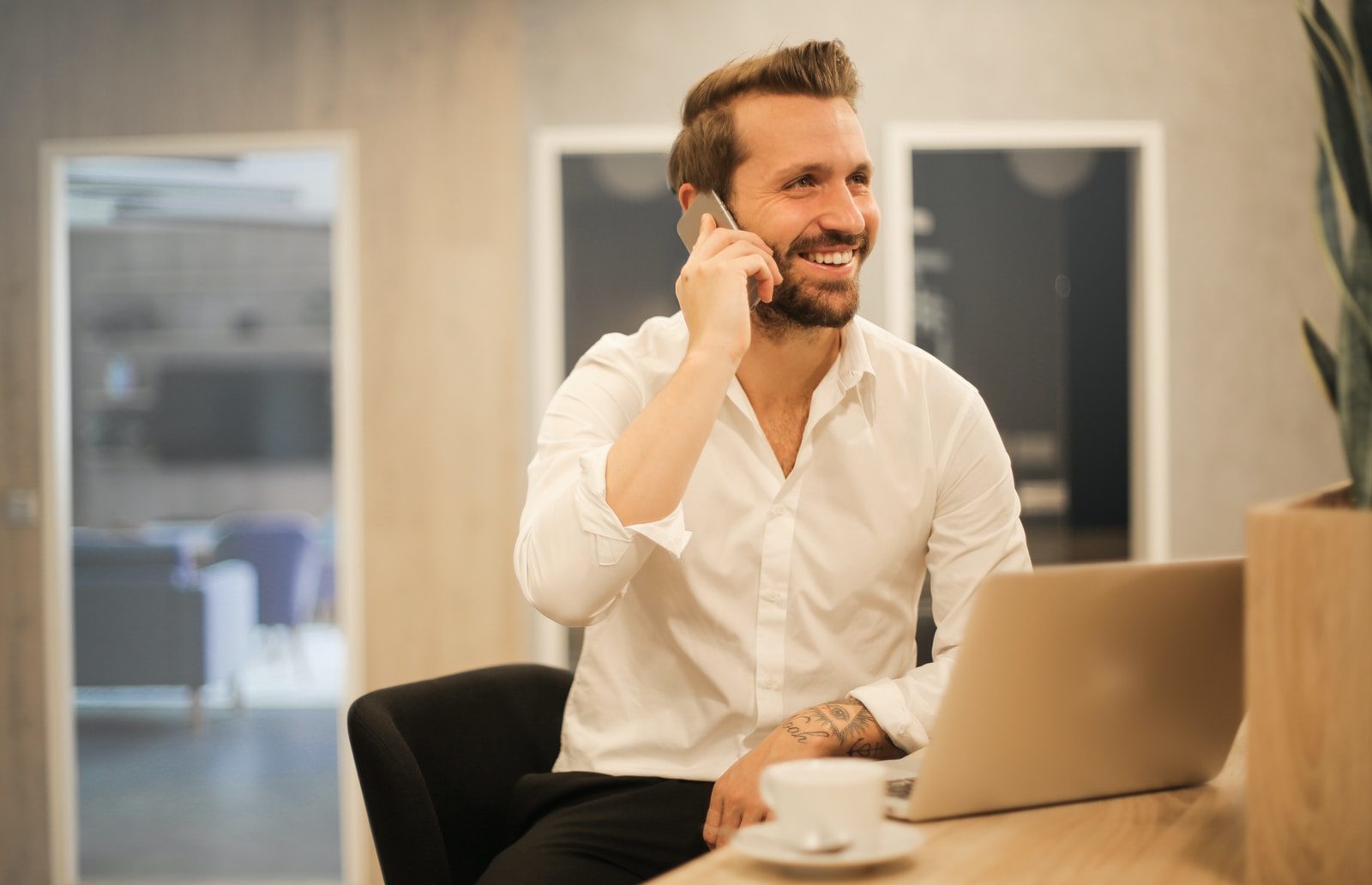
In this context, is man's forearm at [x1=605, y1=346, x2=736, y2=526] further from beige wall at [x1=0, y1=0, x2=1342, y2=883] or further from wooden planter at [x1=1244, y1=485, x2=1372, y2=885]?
beige wall at [x1=0, y1=0, x2=1342, y2=883]

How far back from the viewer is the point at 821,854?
2.75 feet

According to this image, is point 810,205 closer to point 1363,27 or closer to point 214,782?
point 1363,27

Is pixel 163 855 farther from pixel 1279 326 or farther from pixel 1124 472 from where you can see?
pixel 1279 326

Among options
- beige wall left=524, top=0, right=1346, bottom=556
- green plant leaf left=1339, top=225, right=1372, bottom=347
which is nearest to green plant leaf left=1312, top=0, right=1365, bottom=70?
green plant leaf left=1339, top=225, right=1372, bottom=347

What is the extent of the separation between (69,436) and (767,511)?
3382mm

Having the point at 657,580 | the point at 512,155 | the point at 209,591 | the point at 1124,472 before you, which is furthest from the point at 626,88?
the point at 209,591

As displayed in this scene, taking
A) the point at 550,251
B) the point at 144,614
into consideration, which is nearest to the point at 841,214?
the point at 550,251

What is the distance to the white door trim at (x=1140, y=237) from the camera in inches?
151

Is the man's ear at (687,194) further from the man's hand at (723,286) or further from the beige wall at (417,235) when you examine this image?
the beige wall at (417,235)

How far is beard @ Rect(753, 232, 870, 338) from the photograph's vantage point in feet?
5.39

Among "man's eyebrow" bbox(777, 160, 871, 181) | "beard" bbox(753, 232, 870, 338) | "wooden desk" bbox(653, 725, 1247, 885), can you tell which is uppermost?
"man's eyebrow" bbox(777, 160, 871, 181)

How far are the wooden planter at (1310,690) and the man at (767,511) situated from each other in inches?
24.6

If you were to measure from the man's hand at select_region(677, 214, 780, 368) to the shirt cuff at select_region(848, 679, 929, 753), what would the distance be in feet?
1.39

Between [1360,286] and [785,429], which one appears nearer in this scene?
[1360,286]
